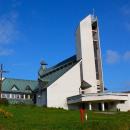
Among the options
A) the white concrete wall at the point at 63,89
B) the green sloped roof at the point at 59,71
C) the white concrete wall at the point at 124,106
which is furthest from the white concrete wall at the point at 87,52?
the white concrete wall at the point at 124,106

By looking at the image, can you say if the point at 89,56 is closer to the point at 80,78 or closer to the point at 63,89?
the point at 80,78

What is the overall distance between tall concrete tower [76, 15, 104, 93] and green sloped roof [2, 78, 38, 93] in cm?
2177

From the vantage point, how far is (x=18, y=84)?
8856cm

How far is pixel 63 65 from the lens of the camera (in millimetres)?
75562

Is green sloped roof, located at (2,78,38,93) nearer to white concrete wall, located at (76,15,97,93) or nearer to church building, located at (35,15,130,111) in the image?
church building, located at (35,15,130,111)

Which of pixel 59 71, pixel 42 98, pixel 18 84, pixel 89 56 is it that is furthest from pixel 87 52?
pixel 18 84

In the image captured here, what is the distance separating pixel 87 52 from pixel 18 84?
25317mm

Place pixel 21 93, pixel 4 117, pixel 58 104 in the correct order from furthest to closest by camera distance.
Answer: pixel 21 93 < pixel 58 104 < pixel 4 117

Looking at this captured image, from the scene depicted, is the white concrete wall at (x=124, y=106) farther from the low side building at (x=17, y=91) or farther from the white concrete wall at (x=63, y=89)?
the low side building at (x=17, y=91)

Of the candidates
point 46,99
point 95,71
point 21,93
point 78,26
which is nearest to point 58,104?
point 46,99

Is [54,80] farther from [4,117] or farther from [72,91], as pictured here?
[4,117]

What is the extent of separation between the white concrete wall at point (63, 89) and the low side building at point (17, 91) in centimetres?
1585

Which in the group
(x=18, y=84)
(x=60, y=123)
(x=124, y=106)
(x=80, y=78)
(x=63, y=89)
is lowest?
(x=60, y=123)

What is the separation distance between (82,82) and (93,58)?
4958 millimetres
